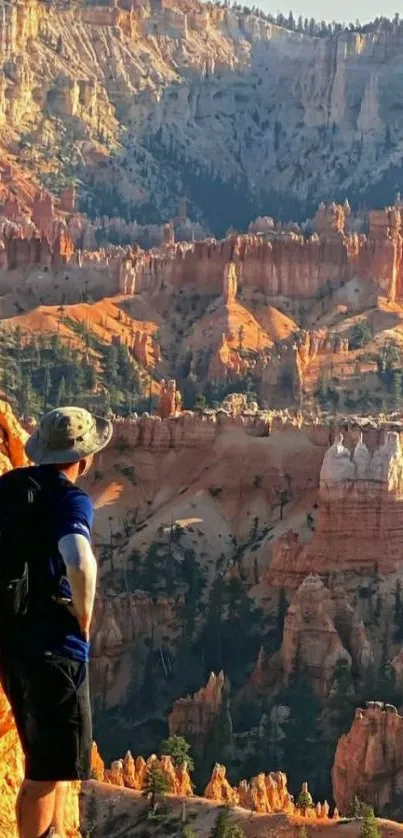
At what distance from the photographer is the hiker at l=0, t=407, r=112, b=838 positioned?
1118 centimetres

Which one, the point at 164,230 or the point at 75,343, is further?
the point at 164,230

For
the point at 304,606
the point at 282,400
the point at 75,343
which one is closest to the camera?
the point at 304,606

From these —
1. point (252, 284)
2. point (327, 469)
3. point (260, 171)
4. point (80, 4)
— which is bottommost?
point (327, 469)

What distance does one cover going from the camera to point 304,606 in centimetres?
5297

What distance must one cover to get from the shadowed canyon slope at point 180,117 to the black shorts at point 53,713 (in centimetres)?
14707

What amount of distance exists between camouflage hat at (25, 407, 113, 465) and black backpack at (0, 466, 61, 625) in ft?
0.81

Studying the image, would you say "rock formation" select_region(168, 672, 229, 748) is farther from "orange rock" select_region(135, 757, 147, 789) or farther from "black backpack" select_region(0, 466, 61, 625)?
"black backpack" select_region(0, 466, 61, 625)

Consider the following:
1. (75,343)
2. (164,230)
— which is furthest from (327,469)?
(164,230)

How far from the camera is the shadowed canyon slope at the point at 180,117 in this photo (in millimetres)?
169125

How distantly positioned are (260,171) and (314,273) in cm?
7799

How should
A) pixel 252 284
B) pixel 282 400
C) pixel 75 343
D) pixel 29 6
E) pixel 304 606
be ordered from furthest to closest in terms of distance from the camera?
pixel 29 6
pixel 252 284
pixel 75 343
pixel 282 400
pixel 304 606

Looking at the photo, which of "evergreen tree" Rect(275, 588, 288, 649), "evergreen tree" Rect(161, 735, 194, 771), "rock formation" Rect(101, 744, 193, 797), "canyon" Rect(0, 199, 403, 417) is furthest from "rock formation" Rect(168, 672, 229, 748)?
"canyon" Rect(0, 199, 403, 417)

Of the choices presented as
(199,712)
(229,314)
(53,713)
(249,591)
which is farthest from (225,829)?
(229,314)

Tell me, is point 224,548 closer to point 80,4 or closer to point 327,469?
point 327,469
